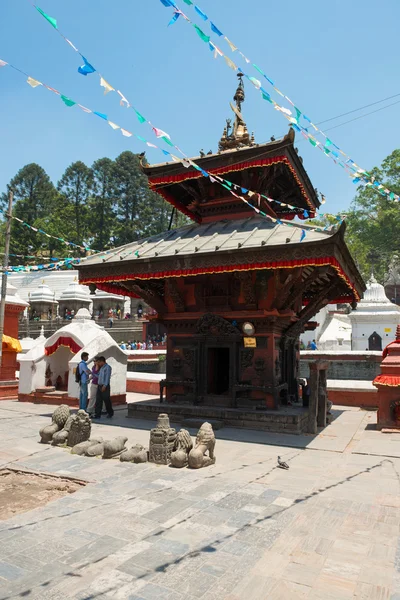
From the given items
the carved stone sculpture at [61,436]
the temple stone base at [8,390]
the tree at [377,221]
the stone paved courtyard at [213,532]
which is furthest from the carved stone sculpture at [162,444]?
the tree at [377,221]

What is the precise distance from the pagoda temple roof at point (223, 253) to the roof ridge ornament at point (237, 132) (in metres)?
2.58

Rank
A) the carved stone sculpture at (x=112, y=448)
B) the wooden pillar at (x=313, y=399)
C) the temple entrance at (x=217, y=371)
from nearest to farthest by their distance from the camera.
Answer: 1. the carved stone sculpture at (x=112, y=448)
2. the wooden pillar at (x=313, y=399)
3. the temple entrance at (x=217, y=371)

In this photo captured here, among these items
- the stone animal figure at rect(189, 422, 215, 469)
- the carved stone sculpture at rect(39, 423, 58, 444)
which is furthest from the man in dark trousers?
the stone animal figure at rect(189, 422, 215, 469)

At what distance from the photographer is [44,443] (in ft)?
29.9

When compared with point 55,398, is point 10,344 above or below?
above

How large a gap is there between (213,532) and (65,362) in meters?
14.0

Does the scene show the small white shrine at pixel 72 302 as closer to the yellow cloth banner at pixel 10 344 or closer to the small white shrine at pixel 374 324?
the small white shrine at pixel 374 324

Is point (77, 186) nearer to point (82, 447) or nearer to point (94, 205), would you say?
point (94, 205)

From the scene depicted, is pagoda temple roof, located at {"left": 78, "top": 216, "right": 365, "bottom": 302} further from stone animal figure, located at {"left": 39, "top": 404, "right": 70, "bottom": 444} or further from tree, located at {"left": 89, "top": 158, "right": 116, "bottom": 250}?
tree, located at {"left": 89, "top": 158, "right": 116, "bottom": 250}

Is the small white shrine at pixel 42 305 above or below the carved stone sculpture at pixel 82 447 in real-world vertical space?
above

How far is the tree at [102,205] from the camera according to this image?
232 ft

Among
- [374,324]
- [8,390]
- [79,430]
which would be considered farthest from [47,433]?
[374,324]

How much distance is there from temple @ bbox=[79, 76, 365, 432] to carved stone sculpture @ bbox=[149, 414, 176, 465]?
3.40 metres

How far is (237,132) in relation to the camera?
14.3 meters
